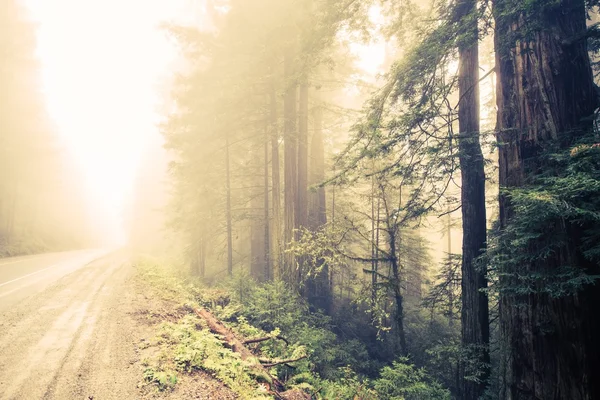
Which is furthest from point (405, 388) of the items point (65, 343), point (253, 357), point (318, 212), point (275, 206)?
→ point (318, 212)

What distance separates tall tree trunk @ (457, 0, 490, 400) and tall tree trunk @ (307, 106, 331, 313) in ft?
12.5

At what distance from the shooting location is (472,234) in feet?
20.4

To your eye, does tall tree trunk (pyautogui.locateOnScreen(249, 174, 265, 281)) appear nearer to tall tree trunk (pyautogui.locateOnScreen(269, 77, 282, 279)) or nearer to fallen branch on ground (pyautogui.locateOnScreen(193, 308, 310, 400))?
tall tree trunk (pyautogui.locateOnScreen(269, 77, 282, 279))

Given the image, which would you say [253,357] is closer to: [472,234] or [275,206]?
[472,234]

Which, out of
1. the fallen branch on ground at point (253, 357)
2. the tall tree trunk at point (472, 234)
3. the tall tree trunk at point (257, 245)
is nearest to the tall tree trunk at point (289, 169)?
the fallen branch on ground at point (253, 357)

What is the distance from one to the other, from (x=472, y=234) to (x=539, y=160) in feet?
8.94

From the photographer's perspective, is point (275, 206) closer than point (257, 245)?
Yes

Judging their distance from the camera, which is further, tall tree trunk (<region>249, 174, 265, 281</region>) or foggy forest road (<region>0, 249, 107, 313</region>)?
tall tree trunk (<region>249, 174, 265, 281</region>)

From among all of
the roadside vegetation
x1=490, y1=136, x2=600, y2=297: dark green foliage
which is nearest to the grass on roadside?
the roadside vegetation

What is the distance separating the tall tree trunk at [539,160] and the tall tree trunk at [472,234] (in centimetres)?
144

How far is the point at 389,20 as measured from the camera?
7.43 meters

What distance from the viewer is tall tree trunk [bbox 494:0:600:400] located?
3363 mm

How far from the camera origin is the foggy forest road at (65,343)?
4203 millimetres

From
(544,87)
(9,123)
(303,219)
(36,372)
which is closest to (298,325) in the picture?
(303,219)
